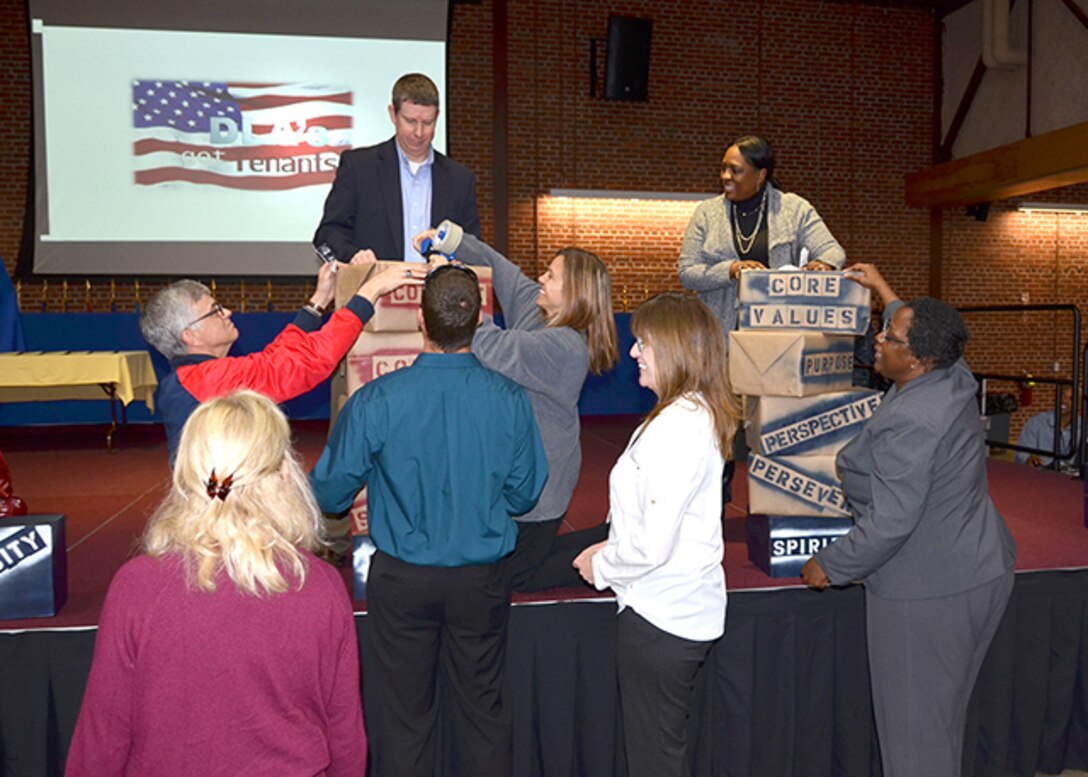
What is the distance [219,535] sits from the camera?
1269 millimetres

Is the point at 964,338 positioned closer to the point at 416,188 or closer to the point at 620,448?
the point at 416,188

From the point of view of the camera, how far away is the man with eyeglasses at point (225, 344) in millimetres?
2229

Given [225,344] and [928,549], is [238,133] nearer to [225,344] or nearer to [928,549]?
[225,344]

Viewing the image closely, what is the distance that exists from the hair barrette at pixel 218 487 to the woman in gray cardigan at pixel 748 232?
2159 mm

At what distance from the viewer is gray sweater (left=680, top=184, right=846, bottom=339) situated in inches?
125

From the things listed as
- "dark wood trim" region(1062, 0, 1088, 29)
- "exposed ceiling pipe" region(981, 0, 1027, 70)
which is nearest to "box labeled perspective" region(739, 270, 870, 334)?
"dark wood trim" region(1062, 0, 1088, 29)

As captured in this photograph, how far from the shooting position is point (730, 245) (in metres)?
3.24

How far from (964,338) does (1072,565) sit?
1.35 meters

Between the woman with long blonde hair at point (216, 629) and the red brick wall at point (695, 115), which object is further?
the red brick wall at point (695, 115)

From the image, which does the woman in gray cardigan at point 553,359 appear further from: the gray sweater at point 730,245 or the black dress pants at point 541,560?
the gray sweater at point 730,245

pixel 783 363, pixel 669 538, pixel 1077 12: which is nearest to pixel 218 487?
pixel 669 538

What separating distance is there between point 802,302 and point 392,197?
53.8 inches

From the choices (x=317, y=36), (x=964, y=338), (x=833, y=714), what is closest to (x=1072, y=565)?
(x=833, y=714)

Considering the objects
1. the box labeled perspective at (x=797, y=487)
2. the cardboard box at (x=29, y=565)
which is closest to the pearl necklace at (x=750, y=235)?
the box labeled perspective at (x=797, y=487)
